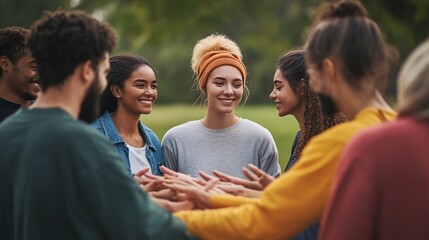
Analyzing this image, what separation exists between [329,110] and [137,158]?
2.50 meters

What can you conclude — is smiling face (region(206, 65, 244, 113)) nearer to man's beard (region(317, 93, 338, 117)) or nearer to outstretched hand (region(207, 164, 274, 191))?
outstretched hand (region(207, 164, 274, 191))

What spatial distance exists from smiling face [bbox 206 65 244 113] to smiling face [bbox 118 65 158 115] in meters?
0.47

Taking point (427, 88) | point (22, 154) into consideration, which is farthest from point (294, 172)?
point (22, 154)

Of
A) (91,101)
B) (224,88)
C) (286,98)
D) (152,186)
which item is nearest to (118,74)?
(224,88)

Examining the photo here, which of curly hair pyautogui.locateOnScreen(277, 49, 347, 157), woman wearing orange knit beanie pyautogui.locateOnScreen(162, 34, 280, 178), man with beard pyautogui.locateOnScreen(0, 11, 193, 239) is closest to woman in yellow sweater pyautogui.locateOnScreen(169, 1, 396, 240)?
man with beard pyautogui.locateOnScreen(0, 11, 193, 239)

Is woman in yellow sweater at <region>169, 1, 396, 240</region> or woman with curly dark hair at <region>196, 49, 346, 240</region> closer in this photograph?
woman in yellow sweater at <region>169, 1, 396, 240</region>

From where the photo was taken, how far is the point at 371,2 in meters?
21.4

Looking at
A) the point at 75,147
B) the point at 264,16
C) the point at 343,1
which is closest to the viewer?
the point at 75,147

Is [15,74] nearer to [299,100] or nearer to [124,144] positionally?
[124,144]

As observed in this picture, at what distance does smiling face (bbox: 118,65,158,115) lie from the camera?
6.32m

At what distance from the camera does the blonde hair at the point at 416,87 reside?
320 centimetres

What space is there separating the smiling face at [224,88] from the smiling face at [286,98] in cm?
37

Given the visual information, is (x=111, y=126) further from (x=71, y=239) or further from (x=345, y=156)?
(x=345, y=156)

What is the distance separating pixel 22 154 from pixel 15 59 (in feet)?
9.29
